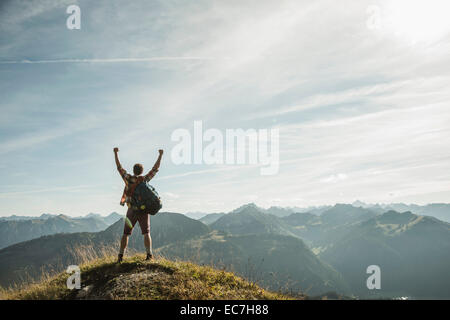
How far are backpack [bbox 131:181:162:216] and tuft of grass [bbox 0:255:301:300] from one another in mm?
1889

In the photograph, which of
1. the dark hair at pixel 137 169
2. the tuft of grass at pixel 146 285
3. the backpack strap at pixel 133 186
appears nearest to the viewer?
the tuft of grass at pixel 146 285

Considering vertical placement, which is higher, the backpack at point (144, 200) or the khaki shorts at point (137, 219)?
the backpack at point (144, 200)

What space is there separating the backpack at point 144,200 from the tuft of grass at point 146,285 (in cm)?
189

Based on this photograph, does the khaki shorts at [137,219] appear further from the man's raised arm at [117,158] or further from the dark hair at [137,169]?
the man's raised arm at [117,158]

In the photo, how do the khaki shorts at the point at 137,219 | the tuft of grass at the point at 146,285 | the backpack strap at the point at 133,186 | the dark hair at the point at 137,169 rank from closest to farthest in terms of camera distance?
the tuft of grass at the point at 146,285, the khaki shorts at the point at 137,219, the backpack strap at the point at 133,186, the dark hair at the point at 137,169

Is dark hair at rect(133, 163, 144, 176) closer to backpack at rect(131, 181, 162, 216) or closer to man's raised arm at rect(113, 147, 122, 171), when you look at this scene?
backpack at rect(131, 181, 162, 216)

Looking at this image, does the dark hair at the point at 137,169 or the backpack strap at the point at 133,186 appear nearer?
the backpack strap at the point at 133,186

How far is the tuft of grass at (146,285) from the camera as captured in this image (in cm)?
742

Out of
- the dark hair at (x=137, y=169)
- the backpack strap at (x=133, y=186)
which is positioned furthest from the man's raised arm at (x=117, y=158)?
the backpack strap at (x=133, y=186)

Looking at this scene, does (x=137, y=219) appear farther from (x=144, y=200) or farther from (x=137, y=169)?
(x=137, y=169)

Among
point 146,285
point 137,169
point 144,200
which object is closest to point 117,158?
point 137,169

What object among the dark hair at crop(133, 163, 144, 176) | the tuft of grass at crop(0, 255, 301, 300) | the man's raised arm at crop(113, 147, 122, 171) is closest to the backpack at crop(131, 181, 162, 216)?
the dark hair at crop(133, 163, 144, 176)
